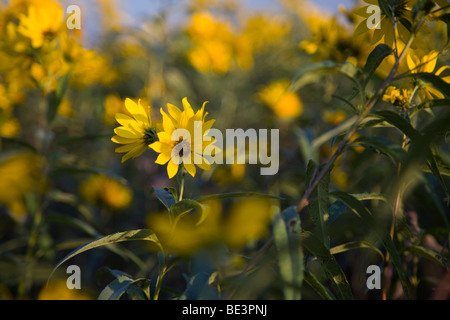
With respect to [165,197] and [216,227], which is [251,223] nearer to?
[216,227]

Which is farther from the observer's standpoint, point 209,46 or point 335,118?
point 209,46

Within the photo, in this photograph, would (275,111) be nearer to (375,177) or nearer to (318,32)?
(318,32)

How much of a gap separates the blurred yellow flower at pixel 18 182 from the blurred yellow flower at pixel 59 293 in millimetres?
368

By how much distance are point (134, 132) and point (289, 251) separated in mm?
326

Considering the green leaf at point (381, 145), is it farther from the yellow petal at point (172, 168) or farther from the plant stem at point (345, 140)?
the yellow petal at point (172, 168)

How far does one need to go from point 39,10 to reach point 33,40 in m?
0.12

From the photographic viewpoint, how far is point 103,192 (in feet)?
5.48

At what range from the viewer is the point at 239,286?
54 centimetres

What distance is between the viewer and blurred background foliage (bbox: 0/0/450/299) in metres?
0.72

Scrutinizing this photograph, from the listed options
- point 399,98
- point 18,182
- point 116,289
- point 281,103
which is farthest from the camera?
point 281,103

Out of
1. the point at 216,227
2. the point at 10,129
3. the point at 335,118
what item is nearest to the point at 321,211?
the point at 216,227

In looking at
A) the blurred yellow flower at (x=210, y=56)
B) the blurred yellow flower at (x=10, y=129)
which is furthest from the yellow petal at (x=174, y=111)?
the blurred yellow flower at (x=210, y=56)

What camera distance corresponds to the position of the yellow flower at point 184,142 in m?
0.63
